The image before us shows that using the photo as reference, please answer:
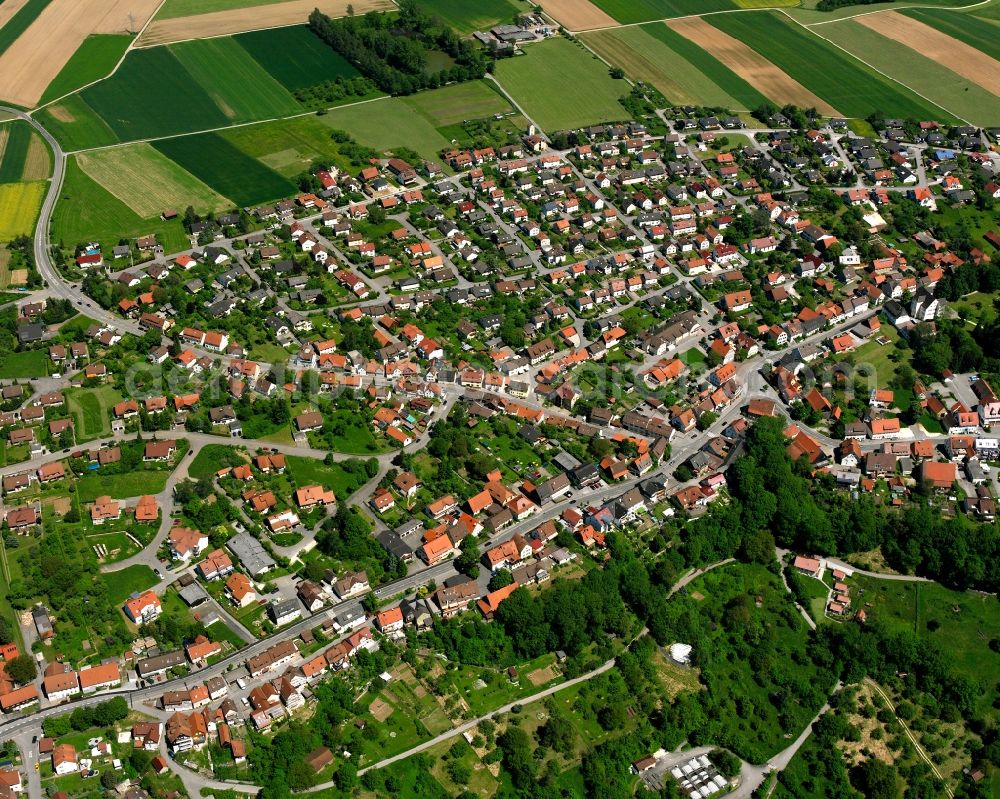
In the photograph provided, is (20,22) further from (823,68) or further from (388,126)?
(823,68)

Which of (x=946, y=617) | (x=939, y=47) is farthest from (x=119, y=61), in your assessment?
(x=946, y=617)

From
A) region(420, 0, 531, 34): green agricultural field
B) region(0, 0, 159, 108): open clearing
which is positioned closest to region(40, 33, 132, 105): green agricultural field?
region(0, 0, 159, 108): open clearing

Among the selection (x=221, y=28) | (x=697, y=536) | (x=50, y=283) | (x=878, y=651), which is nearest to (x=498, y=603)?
(x=697, y=536)

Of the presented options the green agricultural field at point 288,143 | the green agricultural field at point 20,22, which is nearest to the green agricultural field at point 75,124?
the green agricultural field at point 288,143

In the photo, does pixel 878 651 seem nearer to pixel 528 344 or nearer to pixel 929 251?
pixel 528 344

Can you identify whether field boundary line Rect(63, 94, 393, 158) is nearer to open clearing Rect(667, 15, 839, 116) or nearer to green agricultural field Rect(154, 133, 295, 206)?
green agricultural field Rect(154, 133, 295, 206)

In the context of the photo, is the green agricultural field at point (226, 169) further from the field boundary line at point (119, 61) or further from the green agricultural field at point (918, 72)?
the green agricultural field at point (918, 72)
